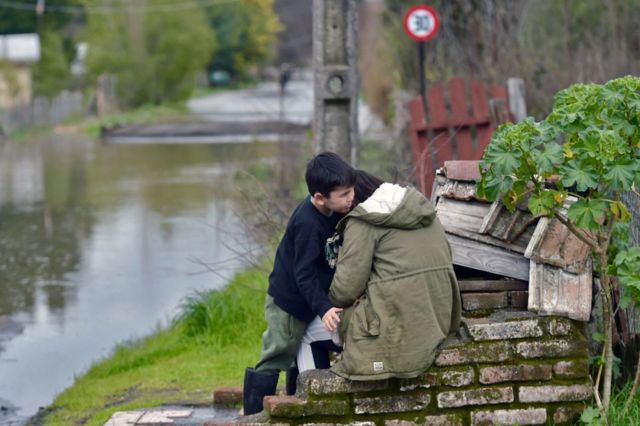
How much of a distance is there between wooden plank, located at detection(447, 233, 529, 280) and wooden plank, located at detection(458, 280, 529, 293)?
4cm

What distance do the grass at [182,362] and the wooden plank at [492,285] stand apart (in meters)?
2.24

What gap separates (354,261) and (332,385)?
0.57 metres

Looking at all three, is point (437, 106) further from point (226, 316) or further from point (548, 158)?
point (548, 158)

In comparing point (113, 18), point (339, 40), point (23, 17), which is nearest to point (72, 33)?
point (23, 17)

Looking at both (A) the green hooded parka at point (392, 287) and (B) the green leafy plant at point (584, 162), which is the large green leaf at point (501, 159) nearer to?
(B) the green leafy plant at point (584, 162)

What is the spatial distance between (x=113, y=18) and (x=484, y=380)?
4600 centimetres

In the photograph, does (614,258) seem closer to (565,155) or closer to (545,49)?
(565,155)

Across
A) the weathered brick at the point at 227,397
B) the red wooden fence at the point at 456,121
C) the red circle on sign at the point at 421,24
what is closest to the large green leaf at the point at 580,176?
the weathered brick at the point at 227,397

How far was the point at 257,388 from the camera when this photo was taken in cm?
545

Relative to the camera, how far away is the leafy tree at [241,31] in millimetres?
71125

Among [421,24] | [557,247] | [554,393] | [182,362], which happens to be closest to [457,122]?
[421,24]

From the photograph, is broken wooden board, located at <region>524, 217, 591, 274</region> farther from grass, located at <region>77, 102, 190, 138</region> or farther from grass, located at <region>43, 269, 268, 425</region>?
grass, located at <region>77, 102, 190, 138</region>

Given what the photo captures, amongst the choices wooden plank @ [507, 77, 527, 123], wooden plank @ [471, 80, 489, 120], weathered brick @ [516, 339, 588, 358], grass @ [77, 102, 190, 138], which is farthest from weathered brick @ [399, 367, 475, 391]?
grass @ [77, 102, 190, 138]

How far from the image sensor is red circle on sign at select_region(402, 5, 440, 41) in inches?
511
